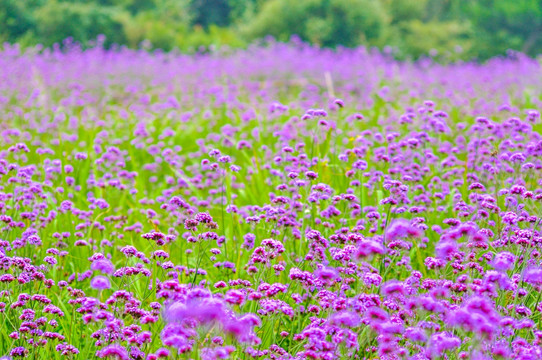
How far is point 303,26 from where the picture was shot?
2047 centimetres

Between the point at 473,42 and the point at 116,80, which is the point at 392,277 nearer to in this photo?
the point at 116,80

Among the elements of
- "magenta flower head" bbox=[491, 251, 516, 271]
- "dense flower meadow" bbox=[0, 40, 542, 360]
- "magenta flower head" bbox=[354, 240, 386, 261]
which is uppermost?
"magenta flower head" bbox=[354, 240, 386, 261]

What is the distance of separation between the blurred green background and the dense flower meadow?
8.43 metres

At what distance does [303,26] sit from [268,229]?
57.3 ft

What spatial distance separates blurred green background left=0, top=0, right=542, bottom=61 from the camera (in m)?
19.1

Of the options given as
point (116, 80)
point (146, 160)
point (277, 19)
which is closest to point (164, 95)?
point (116, 80)

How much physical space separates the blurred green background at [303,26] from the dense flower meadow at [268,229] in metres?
8.43

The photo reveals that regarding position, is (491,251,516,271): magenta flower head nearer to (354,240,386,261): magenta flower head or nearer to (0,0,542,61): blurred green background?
(354,240,386,261): magenta flower head

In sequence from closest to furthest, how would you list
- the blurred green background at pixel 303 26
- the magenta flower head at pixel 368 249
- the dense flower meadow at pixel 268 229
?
the magenta flower head at pixel 368 249, the dense flower meadow at pixel 268 229, the blurred green background at pixel 303 26

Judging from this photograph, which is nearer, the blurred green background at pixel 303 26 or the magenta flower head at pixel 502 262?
the magenta flower head at pixel 502 262

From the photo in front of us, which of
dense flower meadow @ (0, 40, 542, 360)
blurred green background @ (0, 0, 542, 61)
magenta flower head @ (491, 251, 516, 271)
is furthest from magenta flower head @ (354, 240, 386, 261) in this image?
blurred green background @ (0, 0, 542, 61)

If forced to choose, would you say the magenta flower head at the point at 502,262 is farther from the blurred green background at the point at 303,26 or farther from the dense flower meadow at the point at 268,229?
the blurred green background at the point at 303,26

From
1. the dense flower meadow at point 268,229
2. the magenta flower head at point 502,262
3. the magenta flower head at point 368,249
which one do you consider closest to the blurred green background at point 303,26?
the dense flower meadow at point 268,229

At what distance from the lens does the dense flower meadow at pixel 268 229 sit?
94.9 inches
